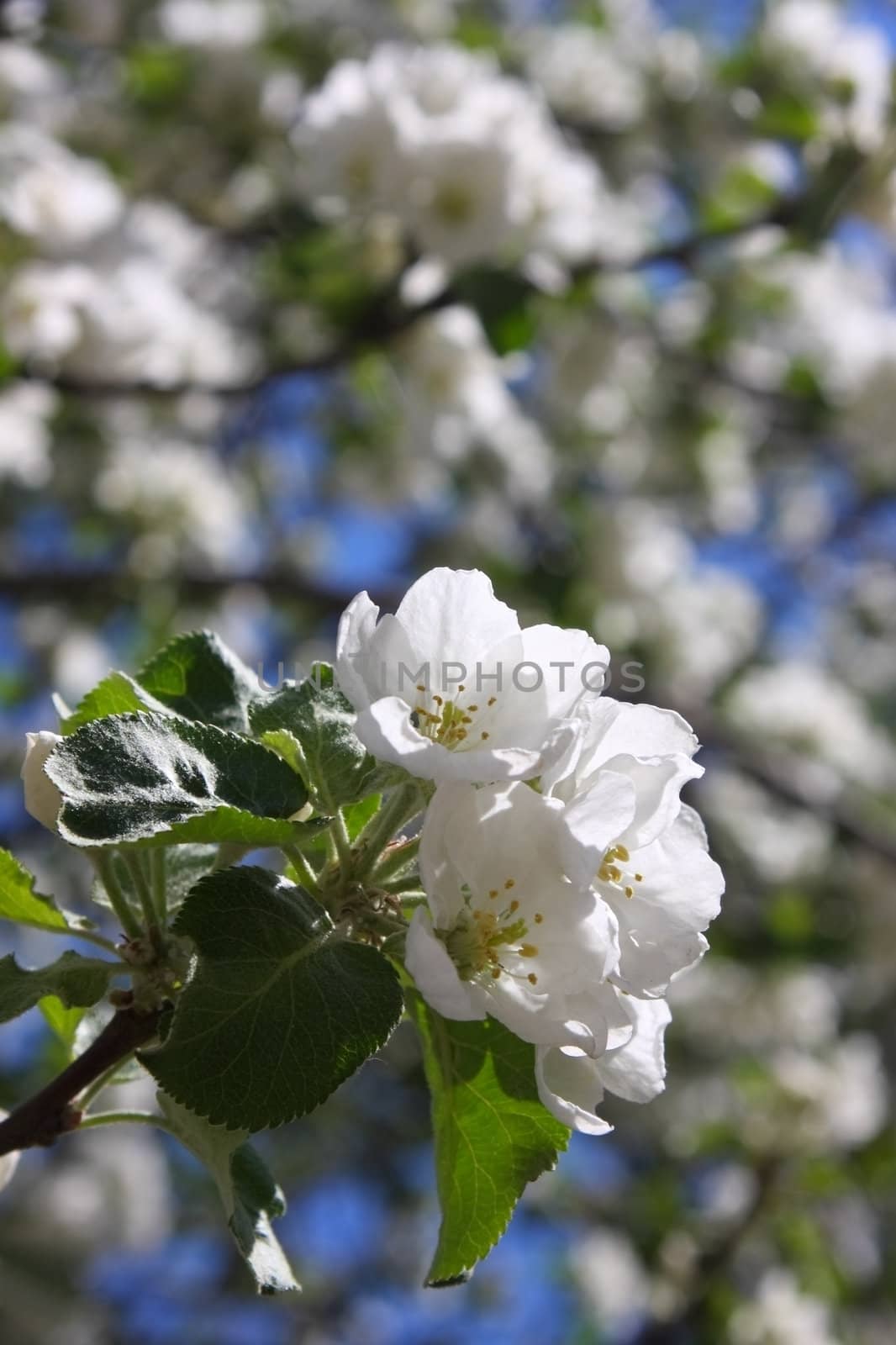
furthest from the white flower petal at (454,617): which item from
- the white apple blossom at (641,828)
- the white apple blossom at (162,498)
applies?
the white apple blossom at (162,498)

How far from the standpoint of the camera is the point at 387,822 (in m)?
1.03

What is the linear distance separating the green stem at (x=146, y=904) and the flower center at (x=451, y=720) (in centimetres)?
25

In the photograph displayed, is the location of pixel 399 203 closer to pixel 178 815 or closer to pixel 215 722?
pixel 215 722

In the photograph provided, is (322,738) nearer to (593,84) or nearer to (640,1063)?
(640,1063)

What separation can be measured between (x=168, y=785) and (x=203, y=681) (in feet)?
0.76

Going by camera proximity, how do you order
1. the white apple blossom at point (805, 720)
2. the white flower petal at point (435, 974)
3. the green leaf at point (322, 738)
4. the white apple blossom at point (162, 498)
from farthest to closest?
1. the white apple blossom at point (805, 720)
2. the white apple blossom at point (162, 498)
3. the green leaf at point (322, 738)
4. the white flower petal at point (435, 974)

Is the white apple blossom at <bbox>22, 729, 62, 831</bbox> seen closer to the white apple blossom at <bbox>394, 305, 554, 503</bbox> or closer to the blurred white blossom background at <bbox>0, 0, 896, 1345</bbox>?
the blurred white blossom background at <bbox>0, 0, 896, 1345</bbox>

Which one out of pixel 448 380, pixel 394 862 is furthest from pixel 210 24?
pixel 394 862

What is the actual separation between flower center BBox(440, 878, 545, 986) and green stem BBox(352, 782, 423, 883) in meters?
0.07

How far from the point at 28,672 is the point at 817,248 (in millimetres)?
3585

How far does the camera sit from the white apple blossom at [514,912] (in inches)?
37.2

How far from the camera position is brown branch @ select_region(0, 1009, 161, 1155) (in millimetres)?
1011

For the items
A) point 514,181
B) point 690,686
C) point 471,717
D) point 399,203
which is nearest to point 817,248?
point 514,181

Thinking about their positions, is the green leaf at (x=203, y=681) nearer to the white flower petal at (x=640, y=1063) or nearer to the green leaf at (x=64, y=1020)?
the green leaf at (x=64, y=1020)
